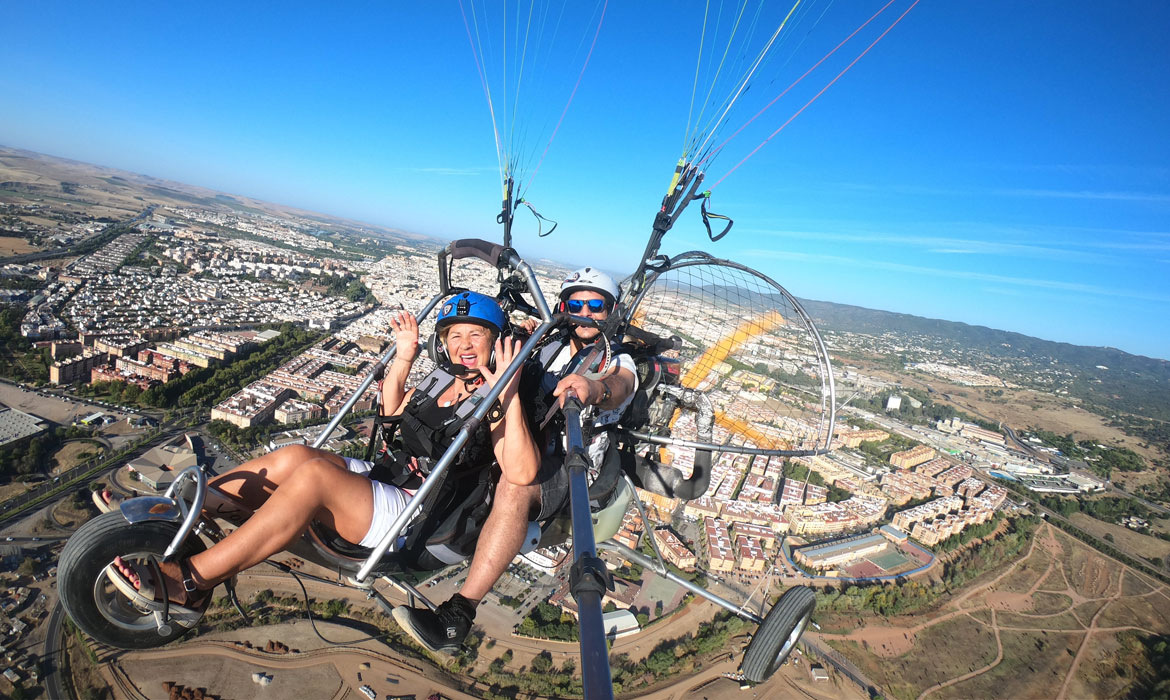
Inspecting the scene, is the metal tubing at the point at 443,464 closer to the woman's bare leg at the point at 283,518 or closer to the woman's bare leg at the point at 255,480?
the woman's bare leg at the point at 283,518

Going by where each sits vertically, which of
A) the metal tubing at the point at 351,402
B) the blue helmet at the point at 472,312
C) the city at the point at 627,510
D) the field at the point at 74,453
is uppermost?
the blue helmet at the point at 472,312

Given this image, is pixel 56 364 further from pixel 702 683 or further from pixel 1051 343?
pixel 1051 343

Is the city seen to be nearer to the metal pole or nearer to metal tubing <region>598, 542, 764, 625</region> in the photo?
metal tubing <region>598, 542, 764, 625</region>

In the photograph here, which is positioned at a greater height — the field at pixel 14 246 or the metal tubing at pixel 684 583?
the metal tubing at pixel 684 583

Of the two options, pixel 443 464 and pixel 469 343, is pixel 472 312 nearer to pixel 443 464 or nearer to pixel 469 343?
pixel 469 343

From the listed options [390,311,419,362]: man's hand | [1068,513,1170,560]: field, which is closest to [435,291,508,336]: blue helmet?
[390,311,419,362]: man's hand

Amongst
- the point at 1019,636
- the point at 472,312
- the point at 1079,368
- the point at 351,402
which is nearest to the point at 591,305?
the point at 472,312

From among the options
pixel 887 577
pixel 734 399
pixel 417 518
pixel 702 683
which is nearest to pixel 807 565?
pixel 887 577

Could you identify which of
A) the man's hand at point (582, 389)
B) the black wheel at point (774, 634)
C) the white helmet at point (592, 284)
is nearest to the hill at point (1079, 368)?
the black wheel at point (774, 634)

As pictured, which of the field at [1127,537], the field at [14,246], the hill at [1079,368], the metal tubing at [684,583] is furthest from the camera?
the hill at [1079,368]
